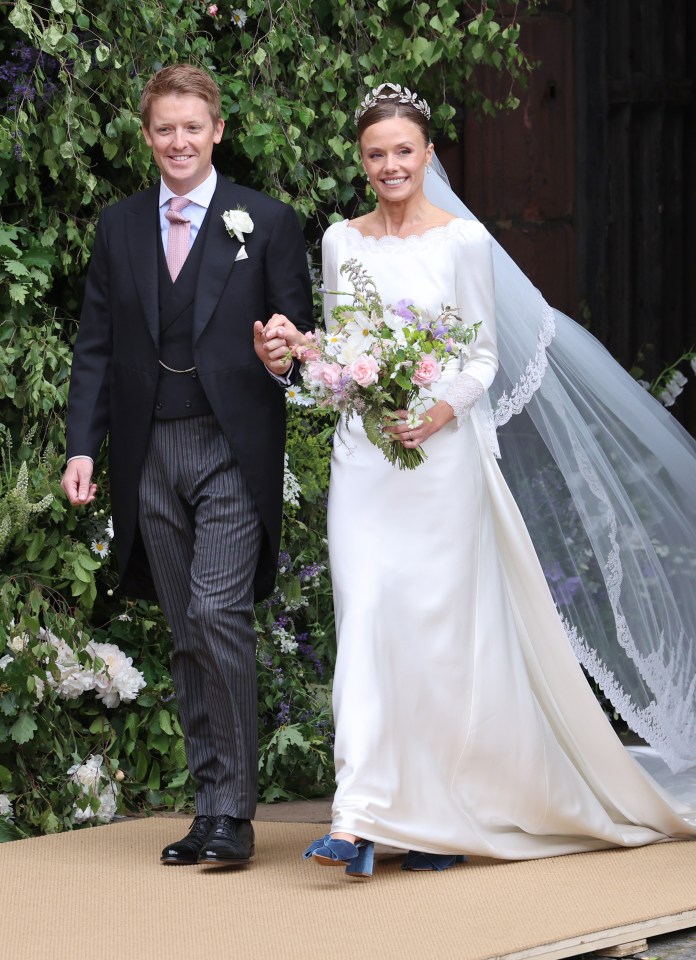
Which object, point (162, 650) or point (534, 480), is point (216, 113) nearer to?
point (534, 480)

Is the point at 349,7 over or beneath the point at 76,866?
over

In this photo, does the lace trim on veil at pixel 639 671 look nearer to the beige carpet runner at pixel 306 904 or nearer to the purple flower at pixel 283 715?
the beige carpet runner at pixel 306 904

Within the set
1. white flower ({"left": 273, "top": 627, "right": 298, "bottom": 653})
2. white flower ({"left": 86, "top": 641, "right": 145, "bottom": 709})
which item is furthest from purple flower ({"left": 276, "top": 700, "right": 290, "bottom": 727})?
white flower ({"left": 86, "top": 641, "right": 145, "bottom": 709})

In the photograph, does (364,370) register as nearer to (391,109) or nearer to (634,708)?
(391,109)

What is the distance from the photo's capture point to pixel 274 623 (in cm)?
575

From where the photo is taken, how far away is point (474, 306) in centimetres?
434

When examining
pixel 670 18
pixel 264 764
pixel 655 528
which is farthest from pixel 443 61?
pixel 264 764

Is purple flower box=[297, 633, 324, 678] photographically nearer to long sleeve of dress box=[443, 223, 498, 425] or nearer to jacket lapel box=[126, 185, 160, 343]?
long sleeve of dress box=[443, 223, 498, 425]

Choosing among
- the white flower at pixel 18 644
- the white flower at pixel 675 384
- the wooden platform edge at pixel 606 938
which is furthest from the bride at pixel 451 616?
the white flower at pixel 675 384

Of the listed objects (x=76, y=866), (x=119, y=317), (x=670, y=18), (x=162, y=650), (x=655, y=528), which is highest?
(x=670, y=18)

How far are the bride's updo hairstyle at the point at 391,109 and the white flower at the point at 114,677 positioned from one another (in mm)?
1814

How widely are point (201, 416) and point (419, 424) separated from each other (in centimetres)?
59

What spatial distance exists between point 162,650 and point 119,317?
150 cm

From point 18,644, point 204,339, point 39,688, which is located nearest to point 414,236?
point 204,339
